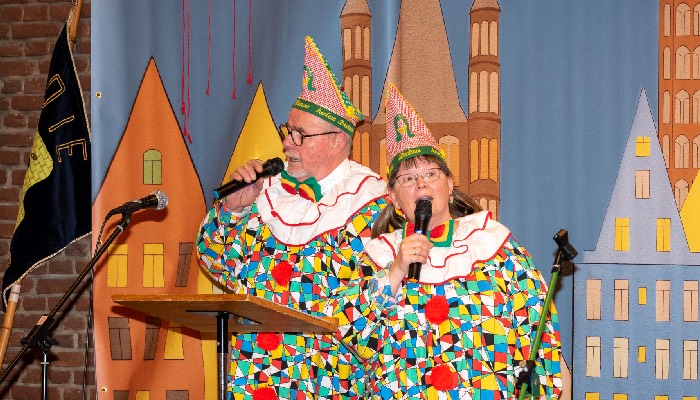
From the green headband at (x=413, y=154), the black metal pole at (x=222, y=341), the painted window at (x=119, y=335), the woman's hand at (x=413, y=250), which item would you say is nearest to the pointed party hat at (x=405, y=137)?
the green headband at (x=413, y=154)

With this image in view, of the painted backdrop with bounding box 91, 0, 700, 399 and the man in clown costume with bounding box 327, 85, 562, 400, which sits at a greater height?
the painted backdrop with bounding box 91, 0, 700, 399

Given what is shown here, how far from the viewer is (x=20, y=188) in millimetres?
4383

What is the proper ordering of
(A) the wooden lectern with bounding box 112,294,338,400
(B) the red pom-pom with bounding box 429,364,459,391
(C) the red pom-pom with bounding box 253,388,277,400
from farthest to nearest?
(C) the red pom-pom with bounding box 253,388,277,400 < (B) the red pom-pom with bounding box 429,364,459,391 < (A) the wooden lectern with bounding box 112,294,338,400

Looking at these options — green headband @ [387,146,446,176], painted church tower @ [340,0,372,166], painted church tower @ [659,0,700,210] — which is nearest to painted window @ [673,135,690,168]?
painted church tower @ [659,0,700,210]

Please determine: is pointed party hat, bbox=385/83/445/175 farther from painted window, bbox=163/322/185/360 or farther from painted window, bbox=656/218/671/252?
painted window, bbox=163/322/185/360

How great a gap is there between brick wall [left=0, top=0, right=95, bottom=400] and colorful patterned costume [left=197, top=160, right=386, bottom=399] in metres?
1.32

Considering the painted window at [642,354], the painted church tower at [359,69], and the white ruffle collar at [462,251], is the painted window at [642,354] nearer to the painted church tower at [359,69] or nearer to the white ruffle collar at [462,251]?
the white ruffle collar at [462,251]

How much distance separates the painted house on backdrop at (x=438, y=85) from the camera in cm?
366

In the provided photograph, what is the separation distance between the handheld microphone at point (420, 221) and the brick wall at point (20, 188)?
206cm

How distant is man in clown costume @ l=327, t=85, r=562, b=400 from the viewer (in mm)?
2697

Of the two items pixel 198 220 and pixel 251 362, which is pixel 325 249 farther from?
pixel 198 220

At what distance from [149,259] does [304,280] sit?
1.07 meters

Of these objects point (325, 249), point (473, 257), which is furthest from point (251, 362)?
point (473, 257)

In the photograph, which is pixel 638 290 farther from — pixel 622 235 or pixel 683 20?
pixel 683 20
